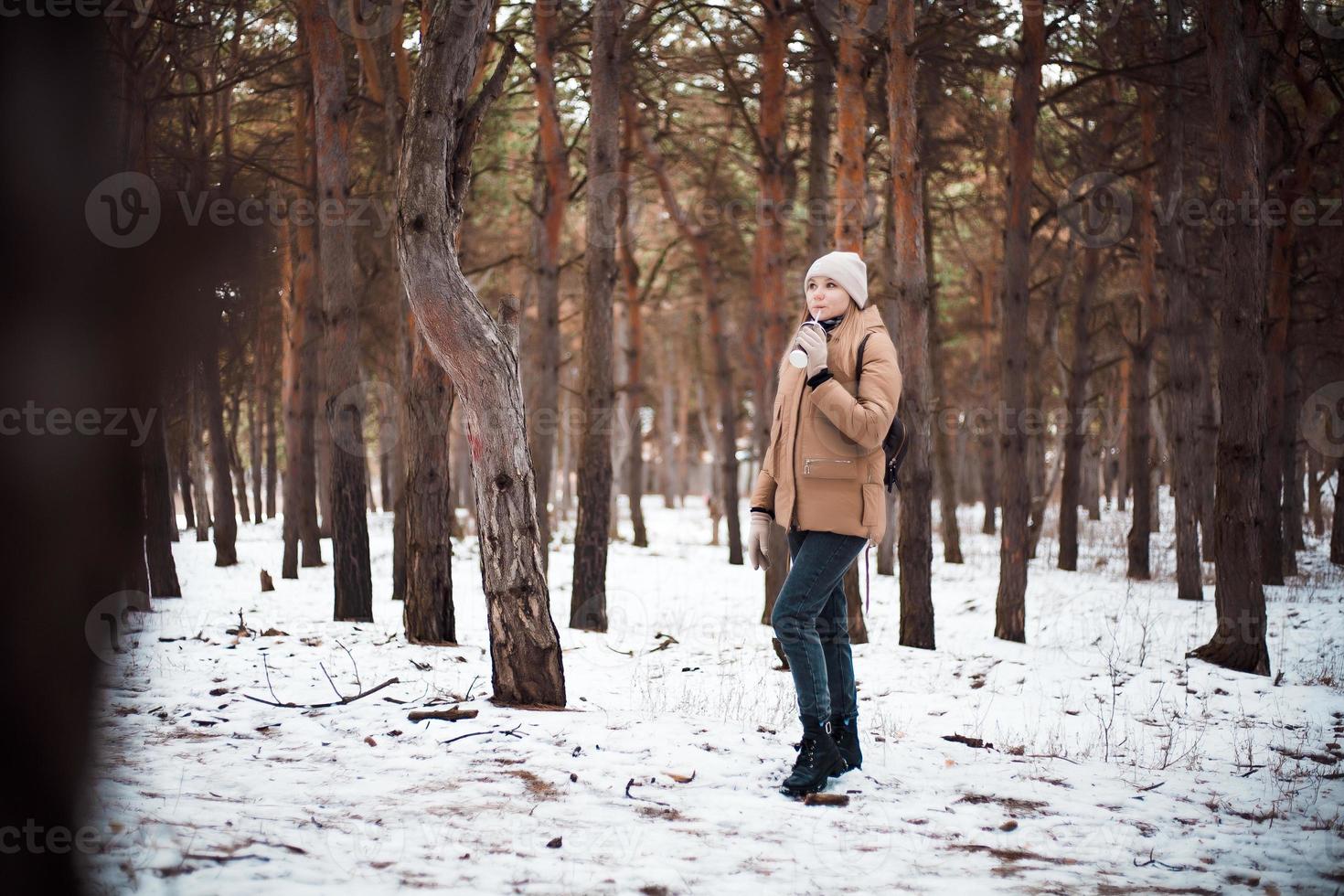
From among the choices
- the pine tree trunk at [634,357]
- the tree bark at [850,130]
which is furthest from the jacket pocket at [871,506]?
the pine tree trunk at [634,357]

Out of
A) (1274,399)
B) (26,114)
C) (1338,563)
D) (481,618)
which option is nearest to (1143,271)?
(1274,399)

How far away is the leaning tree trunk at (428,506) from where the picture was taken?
7.87 metres

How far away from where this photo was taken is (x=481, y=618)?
1022 cm

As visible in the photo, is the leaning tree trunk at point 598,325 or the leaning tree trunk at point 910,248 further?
the leaning tree trunk at point 598,325

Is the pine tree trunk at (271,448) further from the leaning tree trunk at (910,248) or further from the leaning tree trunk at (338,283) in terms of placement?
the leaning tree trunk at (910,248)

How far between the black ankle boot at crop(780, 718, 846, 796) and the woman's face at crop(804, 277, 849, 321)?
178 centimetres

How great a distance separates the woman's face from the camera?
444 cm

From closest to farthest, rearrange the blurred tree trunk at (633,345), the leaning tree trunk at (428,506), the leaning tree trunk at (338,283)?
1. the leaning tree trunk at (428,506)
2. the leaning tree trunk at (338,283)
3. the blurred tree trunk at (633,345)

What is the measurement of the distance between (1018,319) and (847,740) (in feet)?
21.9

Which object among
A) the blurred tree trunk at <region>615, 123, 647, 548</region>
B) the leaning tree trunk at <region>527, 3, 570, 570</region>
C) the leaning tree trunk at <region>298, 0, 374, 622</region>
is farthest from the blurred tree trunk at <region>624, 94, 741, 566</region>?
the leaning tree trunk at <region>298, 0, 374, 622</region>

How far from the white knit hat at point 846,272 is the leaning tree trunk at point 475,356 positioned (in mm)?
1834

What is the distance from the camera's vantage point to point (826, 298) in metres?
4.44

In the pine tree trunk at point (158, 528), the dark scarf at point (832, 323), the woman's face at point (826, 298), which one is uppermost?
the woman's face at point (826, 298)

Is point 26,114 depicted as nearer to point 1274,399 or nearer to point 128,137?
point 128,137
